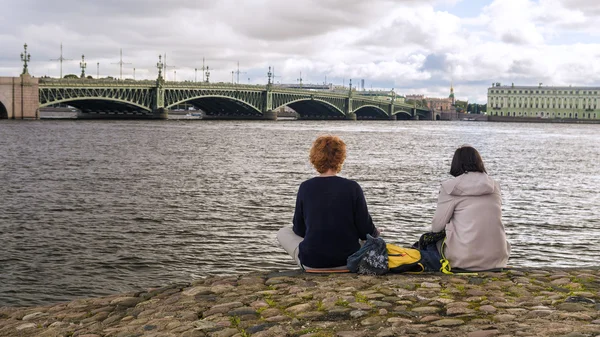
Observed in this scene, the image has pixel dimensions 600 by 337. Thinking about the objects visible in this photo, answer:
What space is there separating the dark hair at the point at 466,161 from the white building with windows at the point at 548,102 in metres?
175

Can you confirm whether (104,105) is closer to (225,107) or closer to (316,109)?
(225,107)

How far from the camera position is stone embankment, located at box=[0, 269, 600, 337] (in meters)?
4.97

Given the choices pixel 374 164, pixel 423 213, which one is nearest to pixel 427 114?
pixel 374 164

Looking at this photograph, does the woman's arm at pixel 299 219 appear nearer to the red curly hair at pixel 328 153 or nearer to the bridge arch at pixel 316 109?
the red curly hair at pixel 328 153

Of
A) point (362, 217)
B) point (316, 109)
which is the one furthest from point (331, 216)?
point (316, 109)

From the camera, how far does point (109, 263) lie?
380 inches

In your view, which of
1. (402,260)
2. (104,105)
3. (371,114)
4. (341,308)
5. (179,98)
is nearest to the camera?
(341,308)

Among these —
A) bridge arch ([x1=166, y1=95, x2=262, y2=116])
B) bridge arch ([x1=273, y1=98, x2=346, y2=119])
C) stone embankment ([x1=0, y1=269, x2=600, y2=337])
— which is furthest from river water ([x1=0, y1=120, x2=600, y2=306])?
bridge arch ([x1=273, y1=98, x2=346, y2=119])

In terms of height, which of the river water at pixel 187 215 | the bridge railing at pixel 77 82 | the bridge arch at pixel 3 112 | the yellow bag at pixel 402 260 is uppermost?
the bridge railing at pixel 77 82

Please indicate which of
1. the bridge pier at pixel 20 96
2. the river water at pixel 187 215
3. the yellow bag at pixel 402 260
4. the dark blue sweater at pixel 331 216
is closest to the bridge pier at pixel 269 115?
the bridge pier at pixel 20 96

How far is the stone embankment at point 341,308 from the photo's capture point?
4973 mm

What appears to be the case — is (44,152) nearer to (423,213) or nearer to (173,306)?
(423,213)

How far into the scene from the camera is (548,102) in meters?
173

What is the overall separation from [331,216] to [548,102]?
583ft
